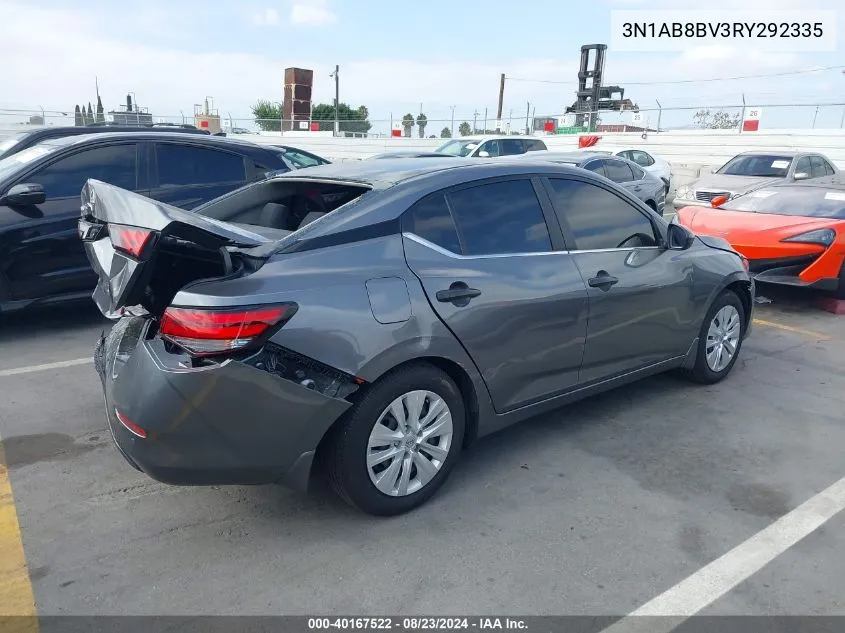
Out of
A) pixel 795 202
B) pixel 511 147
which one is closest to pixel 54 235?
pixel 795 202

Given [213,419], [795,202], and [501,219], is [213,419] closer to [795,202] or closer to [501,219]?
[501,219]

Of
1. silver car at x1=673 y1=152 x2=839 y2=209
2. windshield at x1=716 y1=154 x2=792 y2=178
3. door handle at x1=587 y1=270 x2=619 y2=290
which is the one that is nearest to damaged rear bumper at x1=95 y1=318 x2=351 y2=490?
door handle at x1=587 y1=270 x2=619 y2=290

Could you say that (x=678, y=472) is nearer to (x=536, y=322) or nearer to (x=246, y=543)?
(x=536, y=322)

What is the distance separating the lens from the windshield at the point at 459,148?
53.8 feet

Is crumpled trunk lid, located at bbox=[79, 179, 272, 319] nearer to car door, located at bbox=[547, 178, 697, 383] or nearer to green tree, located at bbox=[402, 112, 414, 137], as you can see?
car door, located at bbox=[547, 178, 697, 383]

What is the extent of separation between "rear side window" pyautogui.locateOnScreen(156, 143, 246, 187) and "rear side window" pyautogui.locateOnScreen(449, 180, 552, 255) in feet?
13.3

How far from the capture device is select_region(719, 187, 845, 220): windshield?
24.4ft

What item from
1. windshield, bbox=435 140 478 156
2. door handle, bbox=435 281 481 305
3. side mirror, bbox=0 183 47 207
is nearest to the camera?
door handle, bbox=435 281 481 305

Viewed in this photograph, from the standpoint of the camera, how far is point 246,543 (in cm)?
305

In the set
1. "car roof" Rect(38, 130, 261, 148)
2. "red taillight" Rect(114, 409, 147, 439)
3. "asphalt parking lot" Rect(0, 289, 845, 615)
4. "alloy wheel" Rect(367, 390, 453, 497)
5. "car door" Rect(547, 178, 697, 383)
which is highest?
"car roof" Rect(38, 130, 261, 148)

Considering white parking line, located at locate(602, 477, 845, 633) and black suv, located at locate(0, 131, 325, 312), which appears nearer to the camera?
white parking line, located at locate(602, 477, 845, 633)

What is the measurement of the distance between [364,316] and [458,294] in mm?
543

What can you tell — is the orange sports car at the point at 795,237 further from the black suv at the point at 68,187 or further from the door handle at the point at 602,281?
the black suv at the point at 68,187

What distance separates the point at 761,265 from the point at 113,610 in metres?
6.70
